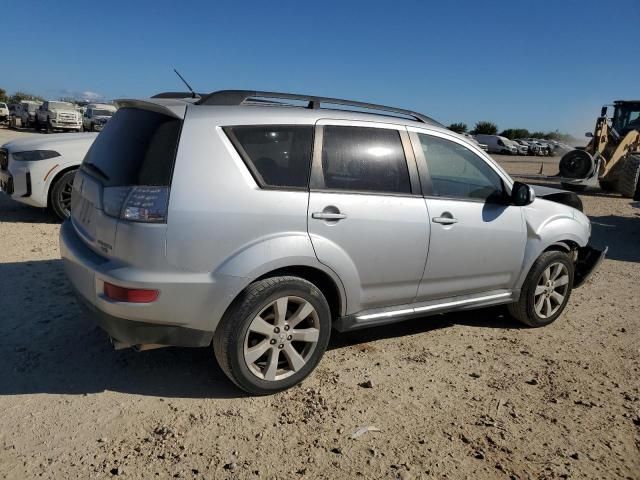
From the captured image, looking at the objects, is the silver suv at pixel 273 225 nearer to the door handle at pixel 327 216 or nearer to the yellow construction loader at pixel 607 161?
the door handle at pixel 327 216

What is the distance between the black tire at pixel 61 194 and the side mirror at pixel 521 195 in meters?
5.64

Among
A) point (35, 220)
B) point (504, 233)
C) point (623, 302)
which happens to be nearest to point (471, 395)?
point (504, 233)

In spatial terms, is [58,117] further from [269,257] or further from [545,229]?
[269,257]

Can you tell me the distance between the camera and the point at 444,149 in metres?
4.02

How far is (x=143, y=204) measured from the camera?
9.23ft

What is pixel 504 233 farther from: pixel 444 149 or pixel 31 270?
pixel 31 270

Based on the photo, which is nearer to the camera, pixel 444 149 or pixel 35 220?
pixel 444 149

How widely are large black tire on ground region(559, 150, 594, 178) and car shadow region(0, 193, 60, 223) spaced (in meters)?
13.7

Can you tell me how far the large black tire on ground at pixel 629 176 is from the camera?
1408cm

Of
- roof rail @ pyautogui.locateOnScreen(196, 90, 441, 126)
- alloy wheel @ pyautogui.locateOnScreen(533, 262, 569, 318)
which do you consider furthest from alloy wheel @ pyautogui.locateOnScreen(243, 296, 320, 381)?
alloy wheel @ pyautogui.locateOnScreen(533, 262, 569, 318)

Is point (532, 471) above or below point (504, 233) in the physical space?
below

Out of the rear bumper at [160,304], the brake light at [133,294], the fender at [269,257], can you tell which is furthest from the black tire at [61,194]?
the fender at [269,257]

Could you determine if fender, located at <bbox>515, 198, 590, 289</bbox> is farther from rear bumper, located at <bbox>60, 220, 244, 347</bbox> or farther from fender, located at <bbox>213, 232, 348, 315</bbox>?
rear bumper, located at <bbox>60, 220, 244, 347</bbox>

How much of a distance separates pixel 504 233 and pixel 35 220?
6380mm
